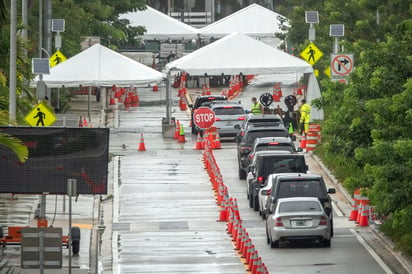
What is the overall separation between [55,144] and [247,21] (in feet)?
169

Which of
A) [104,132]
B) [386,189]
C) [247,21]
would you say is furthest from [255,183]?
[247,21]

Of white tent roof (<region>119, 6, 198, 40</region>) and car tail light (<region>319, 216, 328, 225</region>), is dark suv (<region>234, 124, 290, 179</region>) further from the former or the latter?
white tent roof (<region>119, 6, 198, 40</region>)

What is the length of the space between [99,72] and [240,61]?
5.68 m

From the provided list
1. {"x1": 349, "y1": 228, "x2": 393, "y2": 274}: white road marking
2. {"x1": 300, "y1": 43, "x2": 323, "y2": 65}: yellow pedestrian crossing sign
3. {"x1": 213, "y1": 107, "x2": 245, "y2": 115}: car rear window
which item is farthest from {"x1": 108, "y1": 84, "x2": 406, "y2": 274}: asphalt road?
{"x1": 300, "y1": 43, "x2": 323, "y2": 65}: yellow pedestrian crossing sign

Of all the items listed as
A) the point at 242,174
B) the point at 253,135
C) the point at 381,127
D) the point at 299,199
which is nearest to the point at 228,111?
the point at 253,135

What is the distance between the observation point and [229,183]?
4222 centimetres

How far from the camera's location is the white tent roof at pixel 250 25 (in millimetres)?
79688

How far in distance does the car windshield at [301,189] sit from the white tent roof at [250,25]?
46.8 meters

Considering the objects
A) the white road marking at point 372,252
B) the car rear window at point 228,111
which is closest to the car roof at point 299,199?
the white road marking at point 372,252

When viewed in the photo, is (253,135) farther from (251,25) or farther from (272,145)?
(251,25)

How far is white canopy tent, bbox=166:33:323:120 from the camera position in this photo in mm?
54406

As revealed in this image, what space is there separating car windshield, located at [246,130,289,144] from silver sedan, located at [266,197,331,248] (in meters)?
12.4

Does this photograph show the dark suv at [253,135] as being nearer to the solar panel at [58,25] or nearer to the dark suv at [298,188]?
the dark suv at [298,188]

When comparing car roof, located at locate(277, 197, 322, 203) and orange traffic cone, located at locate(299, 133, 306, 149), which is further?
orange traffic cone, located at locate(299, 133, 306, 149)
